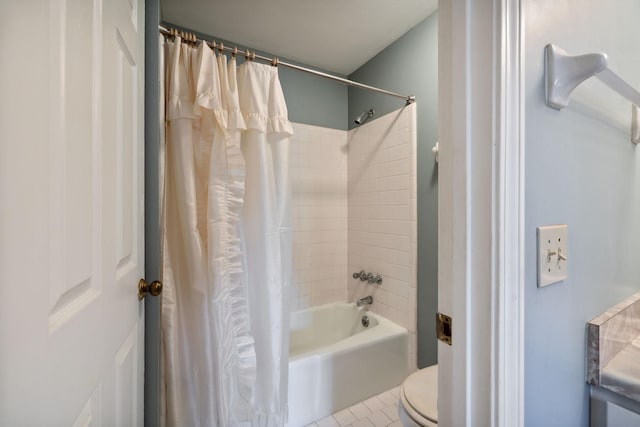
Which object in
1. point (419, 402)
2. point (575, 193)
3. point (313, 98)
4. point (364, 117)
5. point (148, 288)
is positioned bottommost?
point (419, 402)

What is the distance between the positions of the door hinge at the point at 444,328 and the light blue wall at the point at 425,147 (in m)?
1.24

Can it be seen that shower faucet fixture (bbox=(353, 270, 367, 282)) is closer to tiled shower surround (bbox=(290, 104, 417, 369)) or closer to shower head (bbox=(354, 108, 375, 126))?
tiled shower surround (bbox=(290, 104, 417, 369))

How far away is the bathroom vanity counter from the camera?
2.10 ft

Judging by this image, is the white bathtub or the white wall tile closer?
the white bathtub

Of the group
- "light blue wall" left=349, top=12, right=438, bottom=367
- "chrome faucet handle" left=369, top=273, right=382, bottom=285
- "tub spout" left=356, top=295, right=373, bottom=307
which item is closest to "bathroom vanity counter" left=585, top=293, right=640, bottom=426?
"light blue wall" left=349, top=12, right=438, bottom=367

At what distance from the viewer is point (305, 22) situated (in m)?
1.77

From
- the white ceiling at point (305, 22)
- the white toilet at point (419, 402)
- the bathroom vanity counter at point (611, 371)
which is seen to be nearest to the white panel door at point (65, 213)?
the white toilet at point (419, 402)

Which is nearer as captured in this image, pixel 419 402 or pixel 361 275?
pixel 419 402

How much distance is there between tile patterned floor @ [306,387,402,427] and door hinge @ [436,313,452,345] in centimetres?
131

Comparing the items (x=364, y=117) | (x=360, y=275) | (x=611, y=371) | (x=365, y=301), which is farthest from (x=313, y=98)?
(x=611, y=371)

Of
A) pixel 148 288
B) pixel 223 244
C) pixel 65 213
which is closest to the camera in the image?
pixel 65 213

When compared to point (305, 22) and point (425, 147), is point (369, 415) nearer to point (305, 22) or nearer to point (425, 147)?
point (425, 147)

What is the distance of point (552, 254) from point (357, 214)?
1771mm

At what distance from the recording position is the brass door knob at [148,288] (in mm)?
804
